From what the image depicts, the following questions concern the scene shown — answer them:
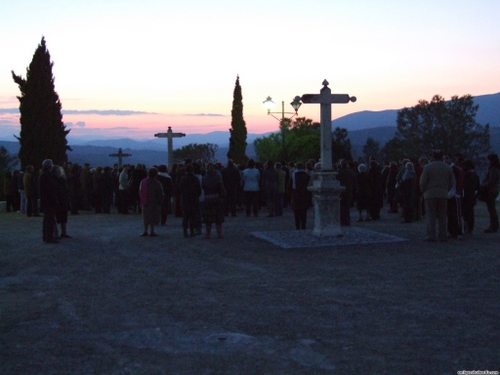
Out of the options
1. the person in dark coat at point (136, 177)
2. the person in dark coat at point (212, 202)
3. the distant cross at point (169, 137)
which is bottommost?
the person in dark coat at point (212, 202)

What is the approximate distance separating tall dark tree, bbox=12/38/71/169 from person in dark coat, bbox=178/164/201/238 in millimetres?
24316

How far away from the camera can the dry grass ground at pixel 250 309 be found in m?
5.70

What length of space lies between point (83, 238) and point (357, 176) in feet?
27.0

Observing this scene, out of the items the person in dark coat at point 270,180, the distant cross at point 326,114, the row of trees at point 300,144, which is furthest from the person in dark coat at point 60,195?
the row of trees at point 300,144

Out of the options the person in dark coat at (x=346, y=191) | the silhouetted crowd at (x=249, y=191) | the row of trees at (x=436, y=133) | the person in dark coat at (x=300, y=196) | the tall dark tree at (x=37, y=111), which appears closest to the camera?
the silhouetted crowd at (x=249, y=191)

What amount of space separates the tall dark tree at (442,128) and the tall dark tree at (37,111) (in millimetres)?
56989

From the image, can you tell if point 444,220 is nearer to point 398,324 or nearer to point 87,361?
point 398,324

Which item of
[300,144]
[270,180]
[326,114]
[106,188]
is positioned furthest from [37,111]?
[300,144]

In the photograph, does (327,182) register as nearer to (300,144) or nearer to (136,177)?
(136,177)

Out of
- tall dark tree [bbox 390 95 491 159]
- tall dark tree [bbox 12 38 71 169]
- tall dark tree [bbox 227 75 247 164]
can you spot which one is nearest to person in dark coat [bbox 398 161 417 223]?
tall dark tree [bbox 12 38 71 169]

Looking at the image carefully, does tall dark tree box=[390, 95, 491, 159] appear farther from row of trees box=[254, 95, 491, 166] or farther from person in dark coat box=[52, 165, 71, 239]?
person in dark coat box=[52, 165, 71, 239]

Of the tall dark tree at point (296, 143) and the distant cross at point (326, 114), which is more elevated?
the tall dark tree at point (296, 143)

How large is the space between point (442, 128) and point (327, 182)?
7554 centimetres

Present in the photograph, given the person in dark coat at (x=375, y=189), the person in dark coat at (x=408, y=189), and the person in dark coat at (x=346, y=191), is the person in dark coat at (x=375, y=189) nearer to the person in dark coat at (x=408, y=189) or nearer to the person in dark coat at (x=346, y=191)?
the person in dark coat at (x=408, y=189)
